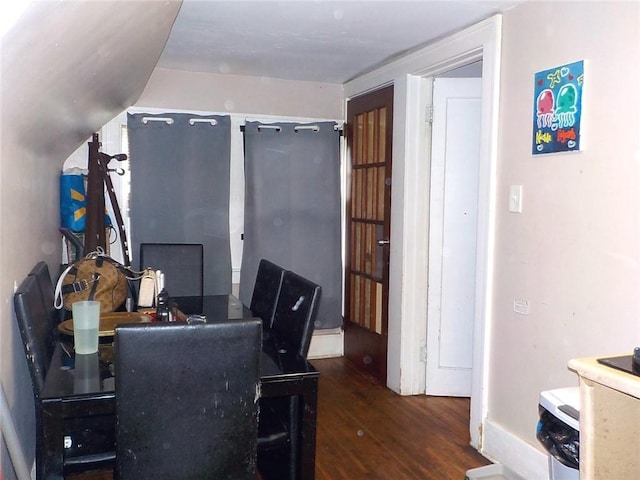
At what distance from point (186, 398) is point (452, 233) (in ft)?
8.06

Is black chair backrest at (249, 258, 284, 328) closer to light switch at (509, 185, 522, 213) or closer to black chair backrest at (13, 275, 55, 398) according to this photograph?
black chair backrest at (13, 275, 55, 398)

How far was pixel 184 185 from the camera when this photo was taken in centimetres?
403

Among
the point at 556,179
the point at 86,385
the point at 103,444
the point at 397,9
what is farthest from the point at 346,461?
the point at 397,9

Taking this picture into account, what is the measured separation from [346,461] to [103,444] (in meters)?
1.22

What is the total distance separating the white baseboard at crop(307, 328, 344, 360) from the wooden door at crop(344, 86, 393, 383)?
84mm

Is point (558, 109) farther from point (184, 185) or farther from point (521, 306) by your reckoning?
point (184, 185)

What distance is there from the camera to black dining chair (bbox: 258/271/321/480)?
82.3 inches

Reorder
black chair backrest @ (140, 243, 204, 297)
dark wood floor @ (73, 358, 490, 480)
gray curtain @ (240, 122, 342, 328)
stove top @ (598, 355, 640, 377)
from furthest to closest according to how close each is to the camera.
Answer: gray curtain @ (240, 122, 342, 328), black chair backrest @ (140, 243, 204, 297), dark wood floor @ (73, 358, 490, 480), stove top @ (598, 355, 640, 377)

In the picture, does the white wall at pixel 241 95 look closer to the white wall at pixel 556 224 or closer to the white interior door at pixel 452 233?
the white interior door at pixel 452 233

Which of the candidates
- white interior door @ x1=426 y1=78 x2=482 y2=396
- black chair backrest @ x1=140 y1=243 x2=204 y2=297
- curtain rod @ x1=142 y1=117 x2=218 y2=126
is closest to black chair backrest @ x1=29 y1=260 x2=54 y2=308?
black chair backrest @ x1=140 y1=243 x2=204 y2=297

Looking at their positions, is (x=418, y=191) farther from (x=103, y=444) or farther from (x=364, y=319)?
(x=103, y=444)

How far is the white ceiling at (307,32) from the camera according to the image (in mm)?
2604

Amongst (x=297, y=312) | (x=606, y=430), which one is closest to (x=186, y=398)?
(x=297, y=312)

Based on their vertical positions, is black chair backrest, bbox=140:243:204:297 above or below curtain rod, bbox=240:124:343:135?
below
